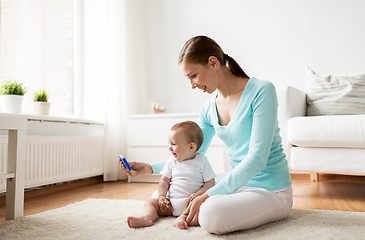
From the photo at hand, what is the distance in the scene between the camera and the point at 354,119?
1825 millimetres

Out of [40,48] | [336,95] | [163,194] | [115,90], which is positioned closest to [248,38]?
[336,95]

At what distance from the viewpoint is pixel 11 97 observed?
86.7 inches

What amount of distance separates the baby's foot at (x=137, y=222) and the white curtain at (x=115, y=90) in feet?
5.71

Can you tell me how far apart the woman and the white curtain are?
62.0 inches

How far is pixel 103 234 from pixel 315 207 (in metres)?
1.06

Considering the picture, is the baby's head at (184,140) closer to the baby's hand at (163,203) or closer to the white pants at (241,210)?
the baby's hand at (163,203)

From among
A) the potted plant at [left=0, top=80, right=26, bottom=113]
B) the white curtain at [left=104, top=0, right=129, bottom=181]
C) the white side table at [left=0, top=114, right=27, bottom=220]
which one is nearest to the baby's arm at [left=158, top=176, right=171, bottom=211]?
the white side table at [left=0, top=114, right=27, bottom=220]

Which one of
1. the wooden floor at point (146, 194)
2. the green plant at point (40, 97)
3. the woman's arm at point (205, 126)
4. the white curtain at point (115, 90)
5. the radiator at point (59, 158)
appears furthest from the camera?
the white curtain at point (115, 90)

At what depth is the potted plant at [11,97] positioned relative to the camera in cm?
220

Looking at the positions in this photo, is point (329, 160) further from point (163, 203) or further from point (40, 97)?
point (40, 97)

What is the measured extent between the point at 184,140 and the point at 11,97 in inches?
56.3

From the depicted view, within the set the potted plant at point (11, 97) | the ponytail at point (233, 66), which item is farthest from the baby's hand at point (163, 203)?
the potted plant at point (11, 97)

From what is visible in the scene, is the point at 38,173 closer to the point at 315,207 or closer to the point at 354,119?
the point at 315,207

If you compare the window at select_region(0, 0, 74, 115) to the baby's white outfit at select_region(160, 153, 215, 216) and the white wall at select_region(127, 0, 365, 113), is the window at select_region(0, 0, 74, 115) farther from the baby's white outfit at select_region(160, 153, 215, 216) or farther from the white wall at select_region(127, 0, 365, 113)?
the baby's white outfit at select_region(160, 153, 215, 216)
